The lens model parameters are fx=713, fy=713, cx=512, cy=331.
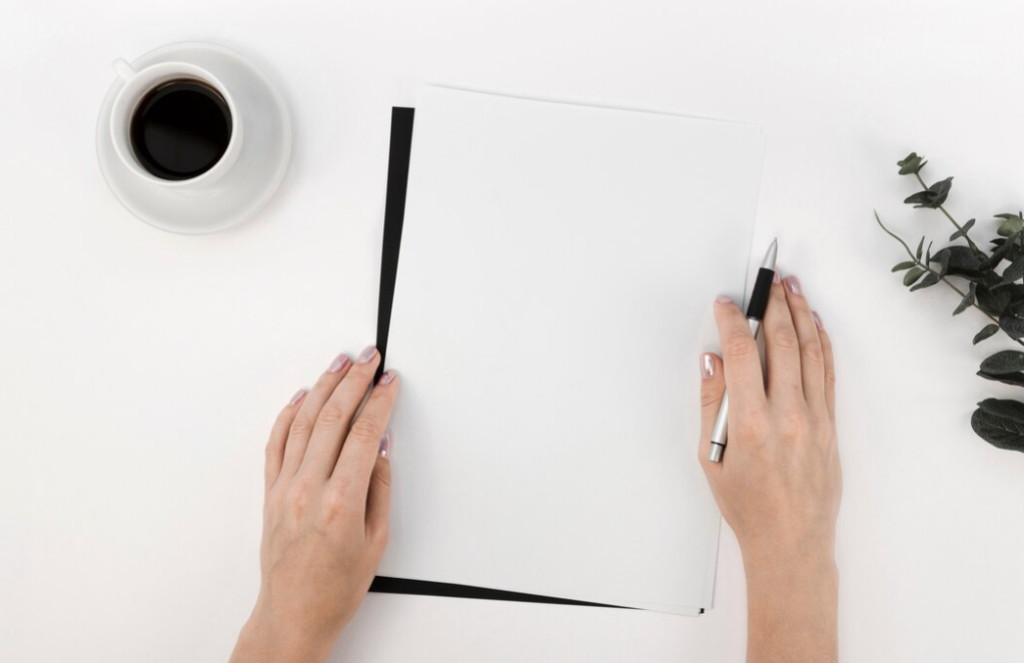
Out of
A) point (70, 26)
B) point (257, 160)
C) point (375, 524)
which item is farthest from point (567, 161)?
point (70, 26)

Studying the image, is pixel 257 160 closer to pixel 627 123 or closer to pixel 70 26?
pixel 70 26

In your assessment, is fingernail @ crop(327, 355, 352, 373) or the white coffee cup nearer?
the white coffee cup

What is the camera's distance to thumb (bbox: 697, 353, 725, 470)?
2.32 feet

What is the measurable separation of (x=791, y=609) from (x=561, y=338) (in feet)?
1.12

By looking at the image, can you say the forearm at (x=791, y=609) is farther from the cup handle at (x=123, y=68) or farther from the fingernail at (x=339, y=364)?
the cup handle at (x=123, y=68)

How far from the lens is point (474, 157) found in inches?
28.2

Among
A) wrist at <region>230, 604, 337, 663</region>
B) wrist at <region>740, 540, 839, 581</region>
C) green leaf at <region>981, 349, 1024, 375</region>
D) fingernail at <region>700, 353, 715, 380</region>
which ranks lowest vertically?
wrist at <region>230, 604, 337, 663</region>

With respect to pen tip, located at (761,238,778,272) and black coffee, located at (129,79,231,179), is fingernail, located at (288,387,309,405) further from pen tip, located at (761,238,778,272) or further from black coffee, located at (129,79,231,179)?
pen tip, located at (761,238,778,272)

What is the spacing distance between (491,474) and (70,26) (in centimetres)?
62

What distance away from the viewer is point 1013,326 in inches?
26.8

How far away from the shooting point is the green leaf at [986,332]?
0.69 metres

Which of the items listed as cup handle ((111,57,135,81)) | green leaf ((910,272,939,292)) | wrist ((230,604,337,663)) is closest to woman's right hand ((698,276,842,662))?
green leaf ((910,272,939,292))

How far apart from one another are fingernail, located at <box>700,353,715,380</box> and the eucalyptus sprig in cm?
20

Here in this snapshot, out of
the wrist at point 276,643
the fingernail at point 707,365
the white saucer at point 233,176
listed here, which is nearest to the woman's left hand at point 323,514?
the wrist at point 276,643
